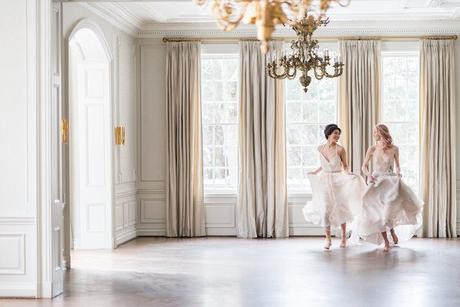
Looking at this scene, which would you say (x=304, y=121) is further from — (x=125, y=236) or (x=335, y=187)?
(x=125, y=236)

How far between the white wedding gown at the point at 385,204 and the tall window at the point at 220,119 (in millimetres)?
2778

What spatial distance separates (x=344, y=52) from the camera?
12.3 meters

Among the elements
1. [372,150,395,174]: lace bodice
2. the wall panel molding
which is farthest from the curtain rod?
the wall panel molding

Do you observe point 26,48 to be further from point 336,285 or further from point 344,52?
point 344,52

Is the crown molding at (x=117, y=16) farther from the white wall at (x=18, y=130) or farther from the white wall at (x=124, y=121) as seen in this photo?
the white wall at (x=18, y=130)

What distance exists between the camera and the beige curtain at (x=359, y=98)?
1219 cm

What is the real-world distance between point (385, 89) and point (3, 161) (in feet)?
23.1

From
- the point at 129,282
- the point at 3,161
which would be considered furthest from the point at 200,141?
the point at 3,161

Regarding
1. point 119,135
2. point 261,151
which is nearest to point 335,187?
point 261,151

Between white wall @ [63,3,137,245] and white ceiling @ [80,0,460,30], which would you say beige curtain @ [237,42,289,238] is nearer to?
white ceiling @ [80,0,460,30]

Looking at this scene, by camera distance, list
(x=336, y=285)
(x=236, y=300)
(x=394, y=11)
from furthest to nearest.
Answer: (x=394, y=11), (x=336, y=285), (x=236, y=300)

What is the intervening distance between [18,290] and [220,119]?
19.4 ft

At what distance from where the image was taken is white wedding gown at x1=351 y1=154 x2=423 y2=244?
10367mm

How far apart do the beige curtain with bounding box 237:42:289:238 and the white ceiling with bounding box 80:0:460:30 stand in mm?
1265
